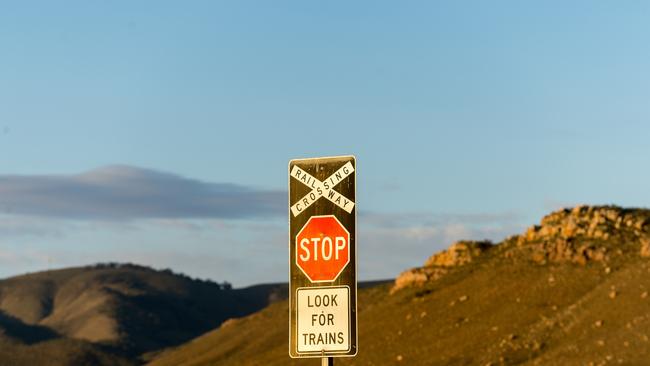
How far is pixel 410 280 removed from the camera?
94188mm

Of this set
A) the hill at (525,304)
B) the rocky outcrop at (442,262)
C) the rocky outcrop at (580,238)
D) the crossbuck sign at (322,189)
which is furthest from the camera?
the rocky outcrop at (442,262)

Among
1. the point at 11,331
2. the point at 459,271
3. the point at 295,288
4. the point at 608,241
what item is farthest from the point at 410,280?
the point at 11,331

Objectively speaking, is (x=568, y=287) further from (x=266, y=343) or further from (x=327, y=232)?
(x=327, y=232)

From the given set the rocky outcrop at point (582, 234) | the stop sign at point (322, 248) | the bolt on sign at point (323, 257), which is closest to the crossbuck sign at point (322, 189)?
the bolt on sign at point (323, 257)

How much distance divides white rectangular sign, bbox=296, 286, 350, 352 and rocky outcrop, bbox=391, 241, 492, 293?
77.3 m

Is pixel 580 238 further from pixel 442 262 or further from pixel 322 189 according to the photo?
pixel 322 189

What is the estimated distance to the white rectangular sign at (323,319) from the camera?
13.6m

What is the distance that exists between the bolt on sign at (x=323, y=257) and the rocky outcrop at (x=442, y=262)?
253 ft

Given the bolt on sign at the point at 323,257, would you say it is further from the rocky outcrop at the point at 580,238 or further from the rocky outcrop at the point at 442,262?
the rocky outcrop at the point at 442,262

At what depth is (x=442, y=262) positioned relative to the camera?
93.9 metres

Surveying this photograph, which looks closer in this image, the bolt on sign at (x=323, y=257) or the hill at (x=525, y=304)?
the bolt on sign at (x=323, y=257)

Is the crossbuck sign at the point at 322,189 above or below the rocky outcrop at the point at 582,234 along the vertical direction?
below

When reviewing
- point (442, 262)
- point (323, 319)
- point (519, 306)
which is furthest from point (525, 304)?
point (323, 319)

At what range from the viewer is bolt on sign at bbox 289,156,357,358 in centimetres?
1361
